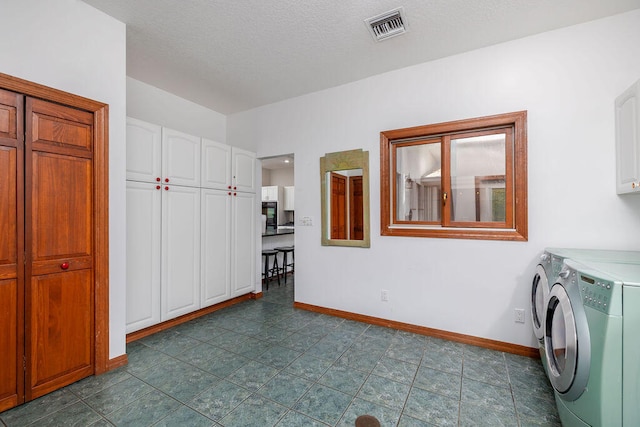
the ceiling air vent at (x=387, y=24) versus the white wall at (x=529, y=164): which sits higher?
the ceiling air vent at (x=387, y=24)

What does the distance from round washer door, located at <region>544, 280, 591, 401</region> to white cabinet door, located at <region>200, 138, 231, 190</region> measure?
339 cm

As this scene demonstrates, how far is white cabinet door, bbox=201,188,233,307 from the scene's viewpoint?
340 centimetres

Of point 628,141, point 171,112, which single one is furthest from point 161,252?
point 628,141

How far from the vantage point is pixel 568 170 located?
7.64 ft

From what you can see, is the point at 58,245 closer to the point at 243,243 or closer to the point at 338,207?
the point at 243,243

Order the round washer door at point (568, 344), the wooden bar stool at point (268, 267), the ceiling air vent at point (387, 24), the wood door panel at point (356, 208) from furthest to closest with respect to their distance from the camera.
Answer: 1. the wooden bar stool at point (268, 267)
2. the wood door panel at point (356, 208)
3. the ceiling air vent at point (387, 24)
4. the round washer door at point (568, 344)

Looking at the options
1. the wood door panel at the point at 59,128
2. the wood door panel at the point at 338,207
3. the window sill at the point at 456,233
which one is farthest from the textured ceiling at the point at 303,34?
the window sill at the point at 456,233

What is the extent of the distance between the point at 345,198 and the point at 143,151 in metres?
2.25

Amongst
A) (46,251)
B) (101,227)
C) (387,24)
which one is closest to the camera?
(46,251)

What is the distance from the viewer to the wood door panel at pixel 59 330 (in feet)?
6.12

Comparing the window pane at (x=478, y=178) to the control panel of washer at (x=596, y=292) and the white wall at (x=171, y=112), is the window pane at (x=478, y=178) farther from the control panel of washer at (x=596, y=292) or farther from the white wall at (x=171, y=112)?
the white wall at (x=171, y=112)

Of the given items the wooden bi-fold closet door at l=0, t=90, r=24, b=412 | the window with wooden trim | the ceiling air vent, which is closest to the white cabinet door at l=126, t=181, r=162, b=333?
the wooden bi-fold closet door at l=0, t=90, r=24, b=412

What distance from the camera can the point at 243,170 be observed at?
3918 mm

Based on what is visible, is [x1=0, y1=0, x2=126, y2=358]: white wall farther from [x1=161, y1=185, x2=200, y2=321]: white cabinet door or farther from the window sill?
the window sill
